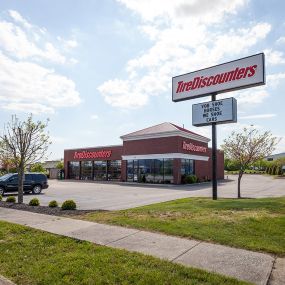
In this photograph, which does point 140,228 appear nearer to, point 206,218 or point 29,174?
point 206,218

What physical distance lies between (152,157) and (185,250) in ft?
106

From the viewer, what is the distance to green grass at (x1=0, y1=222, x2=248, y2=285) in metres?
5.08

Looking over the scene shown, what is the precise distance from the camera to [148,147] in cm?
3925

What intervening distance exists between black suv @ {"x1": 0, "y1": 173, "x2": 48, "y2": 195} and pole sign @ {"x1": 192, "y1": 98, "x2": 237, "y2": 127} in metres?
14.6

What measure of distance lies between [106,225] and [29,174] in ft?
57.2

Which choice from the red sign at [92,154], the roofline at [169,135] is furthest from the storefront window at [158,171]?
the red sign at [92,154]

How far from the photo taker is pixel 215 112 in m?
17.3

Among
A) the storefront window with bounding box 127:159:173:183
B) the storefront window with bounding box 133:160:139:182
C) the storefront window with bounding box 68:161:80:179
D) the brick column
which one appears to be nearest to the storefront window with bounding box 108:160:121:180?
the storefront window with bounding box 127:159:173:183

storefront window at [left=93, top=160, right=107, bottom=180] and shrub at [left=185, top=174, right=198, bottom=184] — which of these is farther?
storefront window at [left=93, top=160, right=107, bottom=180]

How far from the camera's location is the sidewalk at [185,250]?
210 inches

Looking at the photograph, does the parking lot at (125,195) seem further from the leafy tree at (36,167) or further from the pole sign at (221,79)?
the pole sign at (221,79)

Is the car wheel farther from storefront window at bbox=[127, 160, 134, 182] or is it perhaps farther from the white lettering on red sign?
storefront window at bbox=[127, 160, 134, 182]

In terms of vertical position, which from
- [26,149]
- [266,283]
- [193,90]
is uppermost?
[193,90]

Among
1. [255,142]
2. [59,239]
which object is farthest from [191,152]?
[59,239]
